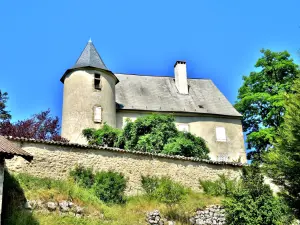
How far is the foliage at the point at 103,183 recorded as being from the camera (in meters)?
16.2

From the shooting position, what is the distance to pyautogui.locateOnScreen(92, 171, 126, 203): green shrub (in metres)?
16.2

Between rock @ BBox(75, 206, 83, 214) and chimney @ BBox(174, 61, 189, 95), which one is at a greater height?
chimney @ BBox(174, 61, 189, 95)

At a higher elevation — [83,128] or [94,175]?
[83,128]

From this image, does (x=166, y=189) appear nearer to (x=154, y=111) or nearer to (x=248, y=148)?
(x=154, y=111)

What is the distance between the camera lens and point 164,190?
16.2m

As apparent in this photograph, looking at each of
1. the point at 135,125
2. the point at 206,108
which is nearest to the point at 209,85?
the point at 206,108

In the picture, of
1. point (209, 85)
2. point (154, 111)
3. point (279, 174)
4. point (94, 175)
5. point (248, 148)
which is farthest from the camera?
point (209, 85)

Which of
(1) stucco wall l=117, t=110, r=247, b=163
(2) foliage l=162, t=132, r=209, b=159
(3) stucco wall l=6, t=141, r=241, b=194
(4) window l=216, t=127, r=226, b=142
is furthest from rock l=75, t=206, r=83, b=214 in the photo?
(4) window l=216, t=127, r=226, b=142

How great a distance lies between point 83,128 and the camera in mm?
23984

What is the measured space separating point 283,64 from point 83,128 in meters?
14.4

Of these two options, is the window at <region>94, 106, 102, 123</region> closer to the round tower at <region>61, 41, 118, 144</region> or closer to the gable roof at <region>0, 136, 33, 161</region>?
the round tower at <region>61, 41, 118, 144</region>

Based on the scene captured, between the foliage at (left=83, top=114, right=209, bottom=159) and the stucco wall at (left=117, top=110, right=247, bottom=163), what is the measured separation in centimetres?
271

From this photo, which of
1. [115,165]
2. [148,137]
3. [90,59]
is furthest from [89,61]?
[115,165]

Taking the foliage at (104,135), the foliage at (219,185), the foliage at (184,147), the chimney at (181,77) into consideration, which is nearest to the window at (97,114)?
the foliage at (104,135)
